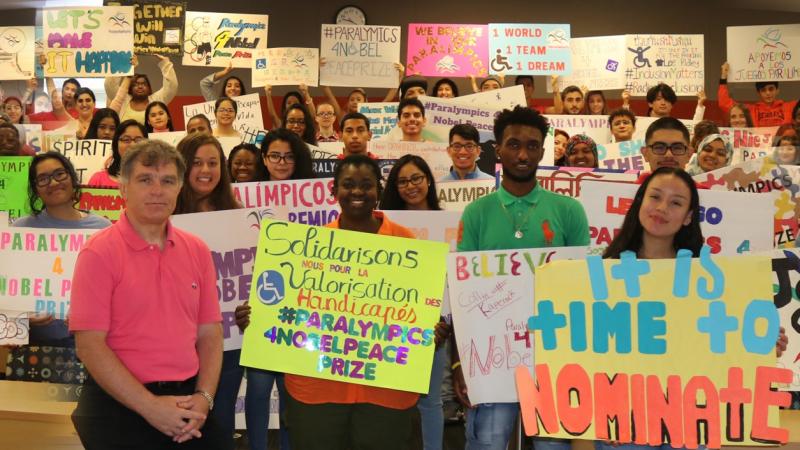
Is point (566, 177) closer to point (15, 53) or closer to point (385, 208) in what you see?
point (385, 208)

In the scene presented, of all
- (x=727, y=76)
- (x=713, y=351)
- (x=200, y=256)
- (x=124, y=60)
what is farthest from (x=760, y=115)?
(x=200, y=256)

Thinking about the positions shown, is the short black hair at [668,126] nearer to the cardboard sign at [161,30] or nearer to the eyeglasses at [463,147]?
the eyeglasses at [463,147]

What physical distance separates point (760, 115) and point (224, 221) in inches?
295

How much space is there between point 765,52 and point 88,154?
7613 millimetres

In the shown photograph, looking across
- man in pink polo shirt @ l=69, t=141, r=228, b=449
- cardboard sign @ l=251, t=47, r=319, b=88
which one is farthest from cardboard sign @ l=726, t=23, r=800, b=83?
man in pink polo shirt @ l=69, t=141, r=228, b=449

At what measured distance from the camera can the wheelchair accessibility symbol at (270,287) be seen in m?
3.77

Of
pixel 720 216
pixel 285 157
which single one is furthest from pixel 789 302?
pixel 285 157

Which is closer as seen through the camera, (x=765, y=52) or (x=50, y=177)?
(x=50, y=177)

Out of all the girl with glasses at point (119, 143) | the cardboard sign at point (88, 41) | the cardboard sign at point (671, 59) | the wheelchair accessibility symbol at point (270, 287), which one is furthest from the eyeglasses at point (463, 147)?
the cardboard sign at point (671, 59)

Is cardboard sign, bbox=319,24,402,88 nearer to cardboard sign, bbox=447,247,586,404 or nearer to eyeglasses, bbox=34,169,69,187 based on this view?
eyeglasses, bbox=34,169,69,187

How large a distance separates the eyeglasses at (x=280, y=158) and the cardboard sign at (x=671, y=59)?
22.2ft

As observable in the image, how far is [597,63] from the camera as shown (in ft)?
35.7

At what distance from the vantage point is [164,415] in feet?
9.84

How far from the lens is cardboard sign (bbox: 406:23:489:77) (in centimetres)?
1061
